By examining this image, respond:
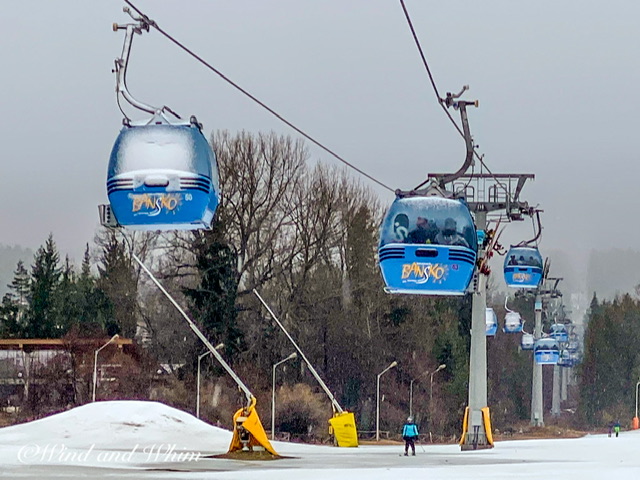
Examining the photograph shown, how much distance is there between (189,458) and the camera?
35.2m

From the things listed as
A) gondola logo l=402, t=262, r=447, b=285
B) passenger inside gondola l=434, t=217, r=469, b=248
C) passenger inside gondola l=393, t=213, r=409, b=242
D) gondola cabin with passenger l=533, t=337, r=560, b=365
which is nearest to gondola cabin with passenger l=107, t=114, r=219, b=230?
passenger inside gondola l=393, t=213, r=409, b=242

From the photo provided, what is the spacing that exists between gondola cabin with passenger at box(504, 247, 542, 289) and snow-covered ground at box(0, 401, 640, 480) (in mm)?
7459

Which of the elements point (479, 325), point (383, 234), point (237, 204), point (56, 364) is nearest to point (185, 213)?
point (383, 234)

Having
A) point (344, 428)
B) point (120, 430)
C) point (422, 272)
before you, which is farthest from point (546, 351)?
point (422, 272)

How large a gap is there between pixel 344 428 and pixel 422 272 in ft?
85.5

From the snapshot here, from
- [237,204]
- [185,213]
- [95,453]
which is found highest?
[237,204]

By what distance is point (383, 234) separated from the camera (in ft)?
79.3

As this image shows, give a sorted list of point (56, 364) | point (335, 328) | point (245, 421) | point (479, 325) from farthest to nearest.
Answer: point (335, 328) → point (56, 364) → point (479, 325) → point (245, 421)

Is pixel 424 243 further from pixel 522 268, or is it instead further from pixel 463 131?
pixel 522 268

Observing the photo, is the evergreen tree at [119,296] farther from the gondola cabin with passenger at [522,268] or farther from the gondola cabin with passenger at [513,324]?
the gondola cabin with passenger at [522,268]

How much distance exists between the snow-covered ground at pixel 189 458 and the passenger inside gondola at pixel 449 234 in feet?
13.7

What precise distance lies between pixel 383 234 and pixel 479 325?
21.3 m

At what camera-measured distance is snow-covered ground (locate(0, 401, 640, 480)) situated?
25516 mm

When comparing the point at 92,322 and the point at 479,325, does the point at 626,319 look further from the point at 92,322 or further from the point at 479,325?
the point at 479,325
